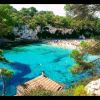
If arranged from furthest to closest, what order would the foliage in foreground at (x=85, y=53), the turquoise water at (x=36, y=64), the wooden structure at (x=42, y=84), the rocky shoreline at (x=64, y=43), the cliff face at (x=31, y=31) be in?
the cliff face at (x=31, y=31)
the rocky shoreline at (x=64, y=43)
the turquoise water at (x=36, y=64)
the wooden structure at (x=42, y=84)
the foliage in foreground at (x=85, y=53)

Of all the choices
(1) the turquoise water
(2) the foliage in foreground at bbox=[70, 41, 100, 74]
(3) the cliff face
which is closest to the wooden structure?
(1) the turquoise water

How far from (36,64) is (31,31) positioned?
70.1 feet

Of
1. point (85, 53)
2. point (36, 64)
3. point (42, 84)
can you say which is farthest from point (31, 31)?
point (85, 53)

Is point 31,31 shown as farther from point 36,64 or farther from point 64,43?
point 36,64

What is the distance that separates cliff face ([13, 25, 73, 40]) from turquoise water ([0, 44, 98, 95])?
646 cm

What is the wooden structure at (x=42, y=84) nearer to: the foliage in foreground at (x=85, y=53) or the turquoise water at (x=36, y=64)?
the turquoise water at (x=36, y=64)

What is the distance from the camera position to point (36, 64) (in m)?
34.7

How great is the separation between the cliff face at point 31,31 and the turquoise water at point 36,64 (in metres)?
6.46

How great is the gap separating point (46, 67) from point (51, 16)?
26.2 m

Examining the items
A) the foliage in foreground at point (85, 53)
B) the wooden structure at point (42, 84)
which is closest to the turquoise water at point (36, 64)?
the wooden structure at point (42, 84)

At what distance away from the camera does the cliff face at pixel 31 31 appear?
55.0 meters

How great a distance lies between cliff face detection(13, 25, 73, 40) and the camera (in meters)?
55.0

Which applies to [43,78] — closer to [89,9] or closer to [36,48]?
[89,9]
